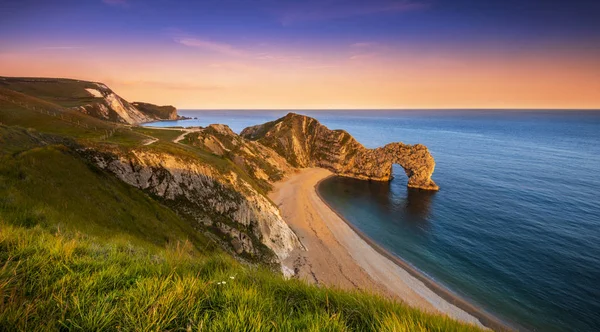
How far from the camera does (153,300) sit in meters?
3.29

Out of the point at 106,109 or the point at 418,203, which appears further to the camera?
the point at 106,109

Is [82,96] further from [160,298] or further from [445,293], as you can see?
[445,293]

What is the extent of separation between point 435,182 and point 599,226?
36.8 m

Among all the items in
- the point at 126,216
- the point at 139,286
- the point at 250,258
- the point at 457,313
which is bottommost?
the point at 457,313

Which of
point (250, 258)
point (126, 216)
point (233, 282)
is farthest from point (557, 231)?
point (126, 216)

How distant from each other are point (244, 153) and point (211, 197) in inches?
1739

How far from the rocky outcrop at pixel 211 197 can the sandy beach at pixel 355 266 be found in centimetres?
473

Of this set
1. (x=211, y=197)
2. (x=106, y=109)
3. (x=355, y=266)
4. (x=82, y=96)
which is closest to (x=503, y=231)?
(x=355, y=266)

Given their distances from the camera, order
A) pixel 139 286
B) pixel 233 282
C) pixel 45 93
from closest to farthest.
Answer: pixel 139 286 < pixel 233 282 < pixel 45 93

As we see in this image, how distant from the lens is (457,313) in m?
30.0

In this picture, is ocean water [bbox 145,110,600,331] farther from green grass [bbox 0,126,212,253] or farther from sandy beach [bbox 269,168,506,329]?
green grass [bbox 0,126,212,253]

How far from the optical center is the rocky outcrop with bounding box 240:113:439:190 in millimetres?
81688

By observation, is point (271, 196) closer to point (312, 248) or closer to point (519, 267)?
point (312, 248)

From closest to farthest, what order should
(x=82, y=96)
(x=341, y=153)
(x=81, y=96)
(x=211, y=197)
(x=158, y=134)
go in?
(x=211, y=197)
(x=158, y=134)
(x=341, y=153)
(x=81, y=96)
(x=82, y=96)
